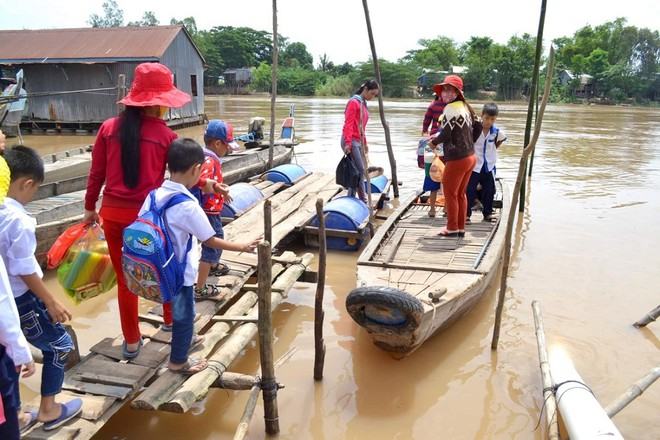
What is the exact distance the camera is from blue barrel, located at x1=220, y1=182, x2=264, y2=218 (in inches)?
282

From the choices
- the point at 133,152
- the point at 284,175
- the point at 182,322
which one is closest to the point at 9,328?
the point at 182,322

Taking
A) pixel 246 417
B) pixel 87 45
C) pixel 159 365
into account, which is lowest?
pixel 246 417

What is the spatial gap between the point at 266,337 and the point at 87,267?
119 centimetres

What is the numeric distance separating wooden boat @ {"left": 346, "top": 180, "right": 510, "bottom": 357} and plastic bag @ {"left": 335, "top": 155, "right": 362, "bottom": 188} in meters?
0.87

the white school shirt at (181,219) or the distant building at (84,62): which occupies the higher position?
the distant building at (84,62)

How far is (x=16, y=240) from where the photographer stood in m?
2.21

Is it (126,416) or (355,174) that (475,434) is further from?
(355,174)

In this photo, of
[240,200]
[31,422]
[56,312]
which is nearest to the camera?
[56,312]

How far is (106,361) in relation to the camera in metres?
3.37

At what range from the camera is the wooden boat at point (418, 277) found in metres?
3.84

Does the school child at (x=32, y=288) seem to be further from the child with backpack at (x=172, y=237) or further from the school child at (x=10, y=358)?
the child with backpack at (x=172, y=237)

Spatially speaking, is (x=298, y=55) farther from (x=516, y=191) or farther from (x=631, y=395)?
(x=631, y=395)

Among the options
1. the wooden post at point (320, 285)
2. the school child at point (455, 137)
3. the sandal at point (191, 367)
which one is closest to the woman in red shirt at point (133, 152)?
the sandal at point (191, 367)

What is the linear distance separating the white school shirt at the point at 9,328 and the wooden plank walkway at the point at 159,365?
85 centimetres
